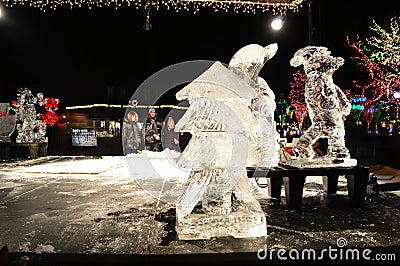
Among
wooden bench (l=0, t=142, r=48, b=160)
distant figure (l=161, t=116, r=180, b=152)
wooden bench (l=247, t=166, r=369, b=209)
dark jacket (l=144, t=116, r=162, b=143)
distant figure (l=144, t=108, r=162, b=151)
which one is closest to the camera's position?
wooden bench (l=247, t=166, r=369, b=209)

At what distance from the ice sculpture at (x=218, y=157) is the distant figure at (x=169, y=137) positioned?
356 inches

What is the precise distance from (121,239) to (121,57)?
1064 centimetres

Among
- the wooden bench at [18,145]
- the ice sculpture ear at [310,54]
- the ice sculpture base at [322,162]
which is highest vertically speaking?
the ice sculpture ear at [310,54]

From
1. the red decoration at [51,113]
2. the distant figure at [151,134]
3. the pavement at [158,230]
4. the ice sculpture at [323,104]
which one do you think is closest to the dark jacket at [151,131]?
the distant figure at [151,134]

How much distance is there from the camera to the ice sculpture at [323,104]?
11.1ft

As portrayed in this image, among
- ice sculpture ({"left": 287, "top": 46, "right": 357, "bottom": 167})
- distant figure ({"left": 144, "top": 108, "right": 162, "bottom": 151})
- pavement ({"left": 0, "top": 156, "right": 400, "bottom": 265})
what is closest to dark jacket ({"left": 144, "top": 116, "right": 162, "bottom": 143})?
distant figure ({"left": 144, "top": 108, "right": 162, "bottom": 151})

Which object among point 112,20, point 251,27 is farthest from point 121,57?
point 251,27

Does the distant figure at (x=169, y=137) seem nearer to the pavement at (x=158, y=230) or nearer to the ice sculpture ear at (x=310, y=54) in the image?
the pavement at (x=158, y=230)

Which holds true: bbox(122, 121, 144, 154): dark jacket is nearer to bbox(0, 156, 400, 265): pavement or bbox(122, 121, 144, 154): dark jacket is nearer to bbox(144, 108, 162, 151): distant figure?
bbox(144, 108, 162, 151): distant figure

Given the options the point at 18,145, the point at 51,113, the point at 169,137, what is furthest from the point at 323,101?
the point at 51,113

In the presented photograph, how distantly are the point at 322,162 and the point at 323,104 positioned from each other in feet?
1.93

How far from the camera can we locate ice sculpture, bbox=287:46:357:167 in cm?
338

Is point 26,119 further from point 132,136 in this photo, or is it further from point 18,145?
point 132,136

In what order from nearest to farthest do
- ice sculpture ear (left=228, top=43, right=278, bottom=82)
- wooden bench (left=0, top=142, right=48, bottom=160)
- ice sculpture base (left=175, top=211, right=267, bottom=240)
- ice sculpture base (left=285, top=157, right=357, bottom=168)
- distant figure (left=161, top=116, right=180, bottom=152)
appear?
1. ice sculpture base (left=175, top=211, right=267, bottom=240)
2. ice sculpture ear (left=228, top=43, right=278, bottom=82)
3. ice sculpture base (left=285, top=157, right=357, bottom=168)
4. wooden bench (left=0, top=142, right=48, bottom=160)
5. distant figure (left=161, top=116, right=180, bottom=152)
